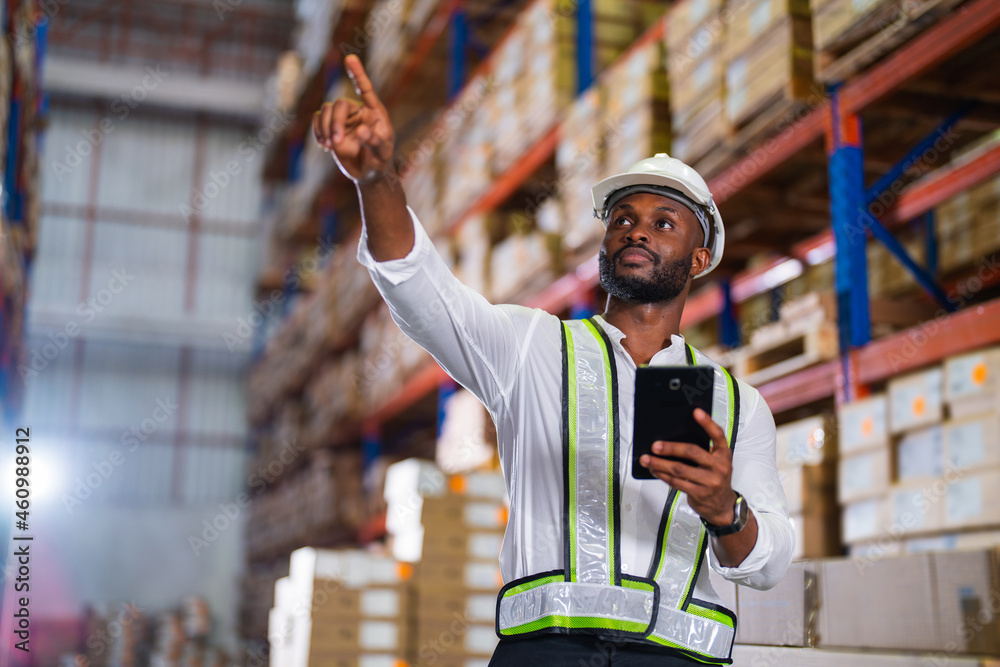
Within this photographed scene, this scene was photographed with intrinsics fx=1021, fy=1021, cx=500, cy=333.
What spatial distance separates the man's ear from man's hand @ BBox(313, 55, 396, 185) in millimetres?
724

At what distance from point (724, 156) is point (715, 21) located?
71 centimetres

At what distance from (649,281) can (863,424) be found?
282cm

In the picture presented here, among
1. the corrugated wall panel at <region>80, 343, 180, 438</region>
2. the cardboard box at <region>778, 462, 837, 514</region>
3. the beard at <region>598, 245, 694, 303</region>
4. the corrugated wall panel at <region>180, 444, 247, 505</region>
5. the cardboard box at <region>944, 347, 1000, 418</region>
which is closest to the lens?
the beard at <region>598, 245, 694, 303</region>

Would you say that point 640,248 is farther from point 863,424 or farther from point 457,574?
point 457,574

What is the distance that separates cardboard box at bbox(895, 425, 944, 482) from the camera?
3916 millimetres

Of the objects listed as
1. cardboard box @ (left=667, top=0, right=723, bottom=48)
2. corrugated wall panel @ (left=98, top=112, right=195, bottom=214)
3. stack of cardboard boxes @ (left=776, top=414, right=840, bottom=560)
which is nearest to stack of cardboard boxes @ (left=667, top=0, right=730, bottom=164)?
cardboard box @ (left=667, top=0, right=723, bottom=48)

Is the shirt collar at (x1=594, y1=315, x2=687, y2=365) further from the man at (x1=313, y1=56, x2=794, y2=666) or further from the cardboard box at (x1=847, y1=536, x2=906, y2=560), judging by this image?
the cardboard box at (x1=847, y1=536, x2=906, y2=560)

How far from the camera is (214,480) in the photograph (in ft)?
63.6

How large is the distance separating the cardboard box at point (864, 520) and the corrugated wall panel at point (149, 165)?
17488mm

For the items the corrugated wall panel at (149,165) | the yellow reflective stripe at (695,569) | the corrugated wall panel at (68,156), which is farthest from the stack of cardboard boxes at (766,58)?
the corrugated wall panel at (68,156)

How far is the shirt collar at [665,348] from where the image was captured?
6.01ft

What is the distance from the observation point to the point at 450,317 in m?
1.64

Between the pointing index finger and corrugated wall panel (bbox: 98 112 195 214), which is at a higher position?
corrugated wall panel (bbox: 98 112 195 214)

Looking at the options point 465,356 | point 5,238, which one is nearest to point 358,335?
point 5,238
